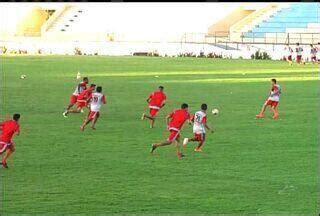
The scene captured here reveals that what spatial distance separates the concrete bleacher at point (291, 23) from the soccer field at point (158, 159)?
34.6 m

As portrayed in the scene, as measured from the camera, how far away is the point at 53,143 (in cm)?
1914

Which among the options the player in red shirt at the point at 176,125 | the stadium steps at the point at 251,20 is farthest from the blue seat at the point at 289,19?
the player in red shirt at the point at 176,125

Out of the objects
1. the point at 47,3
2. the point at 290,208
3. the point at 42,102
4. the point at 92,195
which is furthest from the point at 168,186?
the point at 47,3

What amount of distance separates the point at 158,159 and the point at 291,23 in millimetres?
54893

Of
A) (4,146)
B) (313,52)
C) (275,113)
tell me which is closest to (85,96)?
(275,113)

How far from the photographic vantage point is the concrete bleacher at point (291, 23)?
6781cm

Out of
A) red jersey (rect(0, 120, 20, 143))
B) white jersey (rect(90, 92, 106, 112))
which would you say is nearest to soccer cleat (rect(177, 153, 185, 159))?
red jersey (rect(0, 120, 20, 143))

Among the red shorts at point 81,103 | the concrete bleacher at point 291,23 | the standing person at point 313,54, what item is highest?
the concrete bleacher at point 291,23

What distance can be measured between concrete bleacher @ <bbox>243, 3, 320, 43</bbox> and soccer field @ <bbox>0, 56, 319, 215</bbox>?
3461 centimetres

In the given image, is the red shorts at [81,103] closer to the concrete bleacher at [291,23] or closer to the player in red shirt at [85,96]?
the player in red shirt at [85,96]

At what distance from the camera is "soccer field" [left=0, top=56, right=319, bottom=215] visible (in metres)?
12.8

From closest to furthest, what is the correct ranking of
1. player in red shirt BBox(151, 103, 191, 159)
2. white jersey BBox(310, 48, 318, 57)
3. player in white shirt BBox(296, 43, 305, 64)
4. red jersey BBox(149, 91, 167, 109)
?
player in red shirt BBox(151, 103, 191, 159)
red jersey BBox(149, 91, 167, 109)
player in white shirt BBox(296, 43, 305, 64)
white jersey BBox(310, 48, 318, 57)

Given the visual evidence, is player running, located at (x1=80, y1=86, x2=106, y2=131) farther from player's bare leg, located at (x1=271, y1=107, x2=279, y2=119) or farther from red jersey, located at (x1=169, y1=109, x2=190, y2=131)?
player's bare leg, located at (x1=271, y1=107, x2=279, y2=119)

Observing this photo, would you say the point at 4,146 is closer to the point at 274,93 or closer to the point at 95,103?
the point at 95,103
